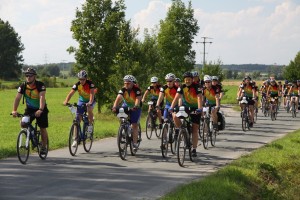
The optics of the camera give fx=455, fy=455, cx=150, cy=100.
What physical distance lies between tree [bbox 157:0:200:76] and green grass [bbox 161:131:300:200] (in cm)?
1852

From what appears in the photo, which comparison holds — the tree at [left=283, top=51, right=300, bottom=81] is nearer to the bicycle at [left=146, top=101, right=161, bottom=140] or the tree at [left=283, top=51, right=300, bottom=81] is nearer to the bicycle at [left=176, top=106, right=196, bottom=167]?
the bicycle at [left=146, top=101, right=161, bottom=140]

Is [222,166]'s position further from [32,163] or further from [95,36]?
[95,36]

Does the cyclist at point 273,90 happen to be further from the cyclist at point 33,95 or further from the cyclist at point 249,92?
the cyclist at point 33,95

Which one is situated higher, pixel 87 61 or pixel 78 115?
pixel 87 61

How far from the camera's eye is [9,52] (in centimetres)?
10650

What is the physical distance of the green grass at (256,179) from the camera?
8.35 m

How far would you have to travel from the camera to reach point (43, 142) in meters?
11.2

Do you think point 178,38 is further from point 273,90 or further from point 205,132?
point 205,132

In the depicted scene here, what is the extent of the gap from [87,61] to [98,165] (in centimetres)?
1689

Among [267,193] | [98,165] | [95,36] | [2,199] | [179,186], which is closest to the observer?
[2,199]

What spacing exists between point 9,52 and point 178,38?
8126 cm

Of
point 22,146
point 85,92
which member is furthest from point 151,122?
point 22,146

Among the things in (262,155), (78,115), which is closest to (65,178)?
(78,115)

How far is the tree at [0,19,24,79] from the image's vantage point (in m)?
105
